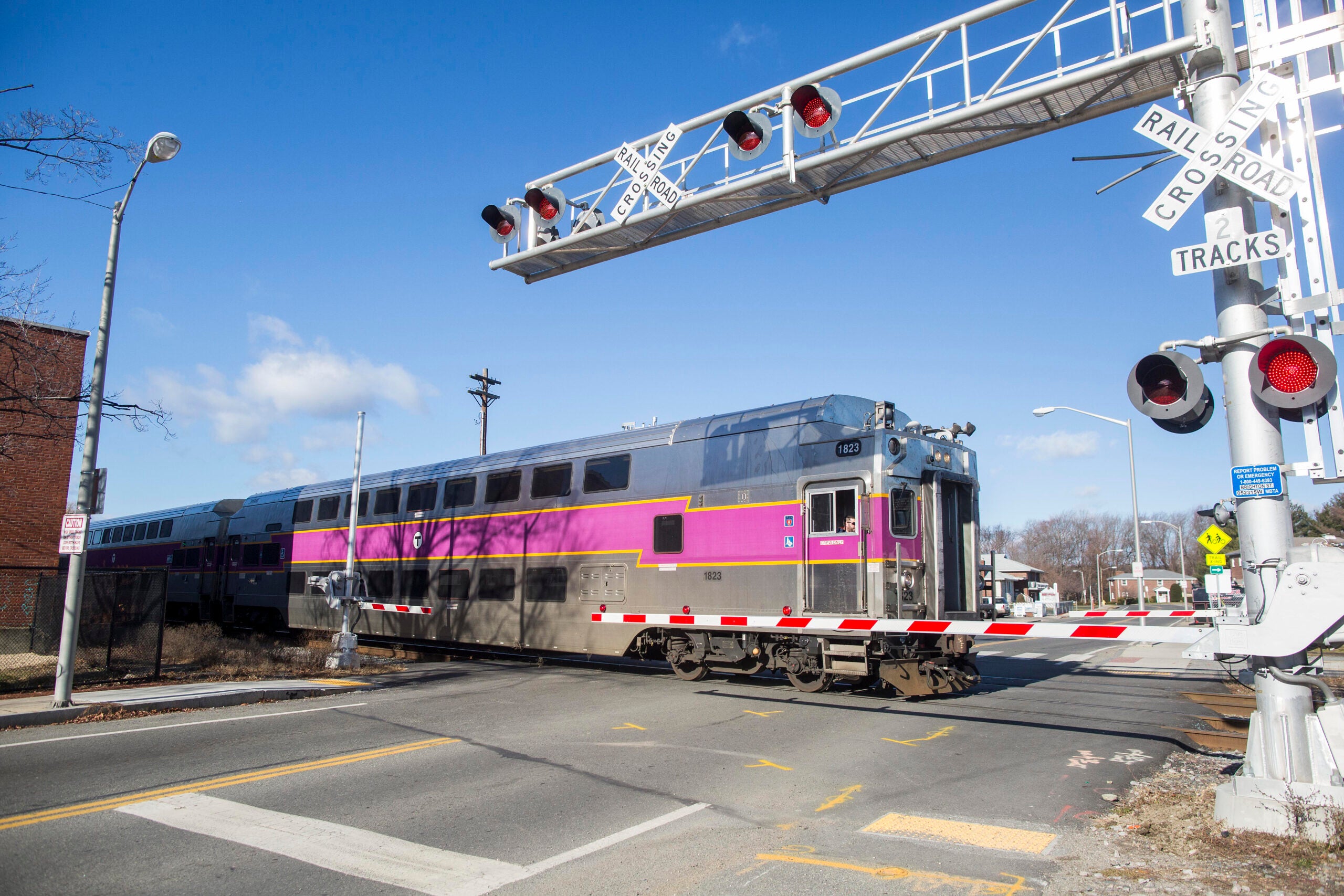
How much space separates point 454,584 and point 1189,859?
14.8 meters

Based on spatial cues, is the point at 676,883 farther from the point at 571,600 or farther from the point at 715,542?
the point at 571,600

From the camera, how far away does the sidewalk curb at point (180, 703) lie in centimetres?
965

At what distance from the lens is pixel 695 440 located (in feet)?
46.0

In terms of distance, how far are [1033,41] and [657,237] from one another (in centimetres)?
445

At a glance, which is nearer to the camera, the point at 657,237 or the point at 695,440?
the point at 657,237

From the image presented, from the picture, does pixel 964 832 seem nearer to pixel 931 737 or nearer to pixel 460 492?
pixel 931 737

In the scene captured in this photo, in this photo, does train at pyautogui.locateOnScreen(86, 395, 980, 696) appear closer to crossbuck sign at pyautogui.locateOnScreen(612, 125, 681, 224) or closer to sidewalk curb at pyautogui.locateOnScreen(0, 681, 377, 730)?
sidewalk curb at pyautogui.locateOnScreen(0, 681, 377, 730)

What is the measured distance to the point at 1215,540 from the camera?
762 inches

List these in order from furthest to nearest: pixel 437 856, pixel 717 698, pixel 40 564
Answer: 1. pixel 40 564
2. pixel 717 698
3. pixel 437 856

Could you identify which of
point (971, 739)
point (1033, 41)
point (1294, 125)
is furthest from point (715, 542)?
point (1294, 125)

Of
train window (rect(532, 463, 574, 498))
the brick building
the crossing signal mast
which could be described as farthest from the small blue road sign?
the brick building

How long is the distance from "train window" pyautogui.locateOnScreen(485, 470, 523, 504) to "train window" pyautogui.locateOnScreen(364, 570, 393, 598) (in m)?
4.03

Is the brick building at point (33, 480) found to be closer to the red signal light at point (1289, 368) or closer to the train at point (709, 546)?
the train at point (709, 546)

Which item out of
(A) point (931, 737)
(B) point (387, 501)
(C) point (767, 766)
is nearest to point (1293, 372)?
(C) point (767, 766)
